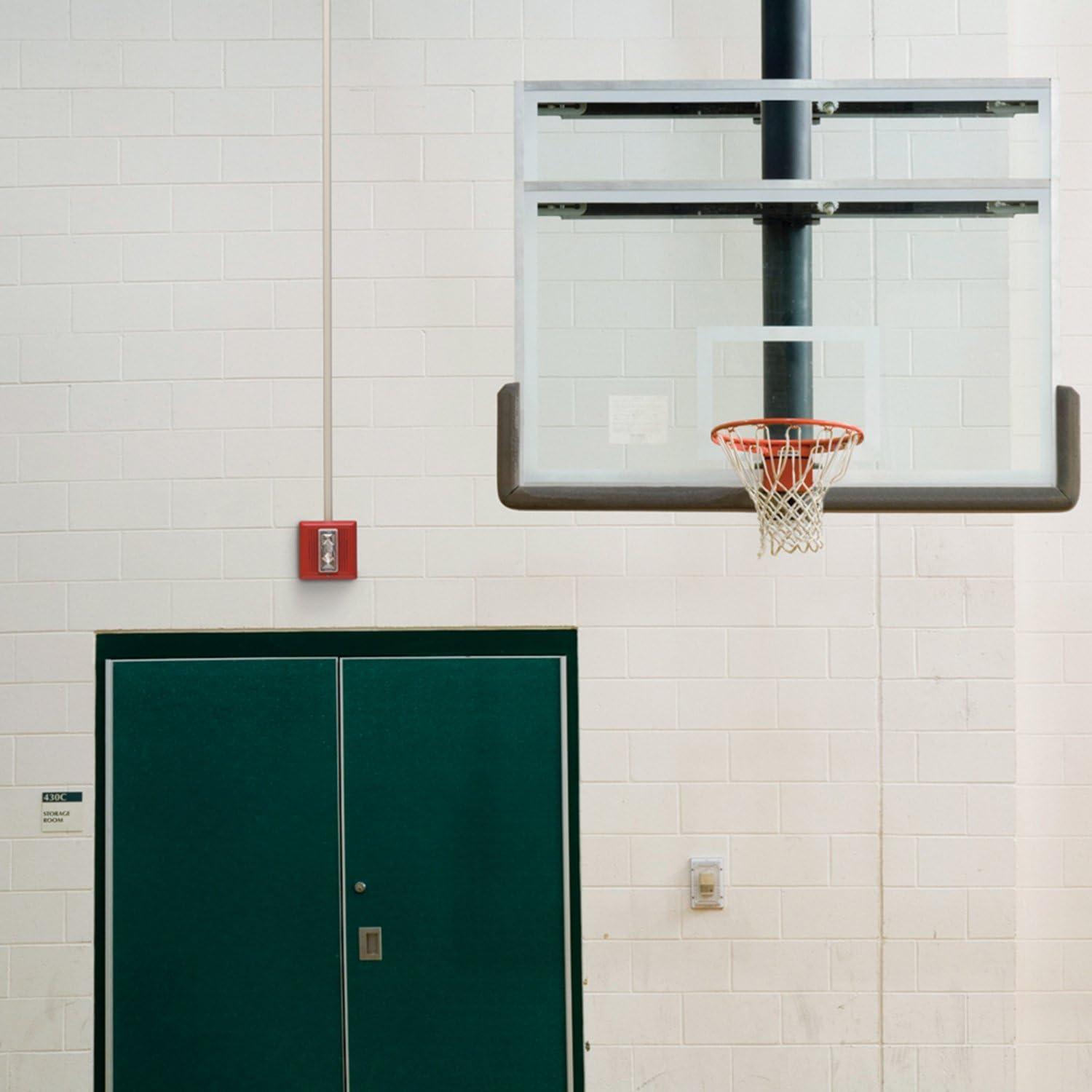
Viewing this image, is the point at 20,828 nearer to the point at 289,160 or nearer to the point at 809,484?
the point at 289,160

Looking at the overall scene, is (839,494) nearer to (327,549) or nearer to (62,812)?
(327,549)

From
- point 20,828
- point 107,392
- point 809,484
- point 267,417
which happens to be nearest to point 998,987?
point 809,484

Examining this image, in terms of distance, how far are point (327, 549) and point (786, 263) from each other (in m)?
1.87

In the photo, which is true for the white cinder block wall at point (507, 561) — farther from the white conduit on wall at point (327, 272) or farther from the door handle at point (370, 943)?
the door handle at point (370, 943)

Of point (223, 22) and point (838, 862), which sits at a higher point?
point (223, 22)

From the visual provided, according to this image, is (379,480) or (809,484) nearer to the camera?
(809,484)

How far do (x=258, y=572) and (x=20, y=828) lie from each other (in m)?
1.27

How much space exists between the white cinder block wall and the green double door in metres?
0.16

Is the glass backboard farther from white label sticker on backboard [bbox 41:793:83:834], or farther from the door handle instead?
white label sticker on backboard [bbox 41:793:83:834]

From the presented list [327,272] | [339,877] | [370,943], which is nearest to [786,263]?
[327,272]

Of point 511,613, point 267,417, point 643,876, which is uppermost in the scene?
point 267,417

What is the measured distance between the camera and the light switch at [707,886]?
3.48 m

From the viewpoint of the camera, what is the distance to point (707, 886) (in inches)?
137

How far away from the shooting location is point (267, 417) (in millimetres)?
3561
